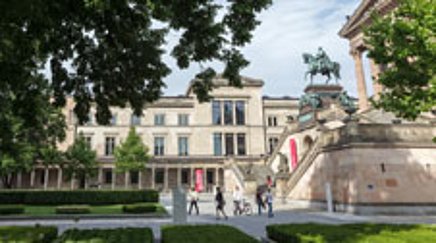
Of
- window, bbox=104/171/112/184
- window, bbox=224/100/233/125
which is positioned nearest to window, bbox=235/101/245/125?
window, bbox=224/100/233/125

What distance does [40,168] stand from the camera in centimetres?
5916

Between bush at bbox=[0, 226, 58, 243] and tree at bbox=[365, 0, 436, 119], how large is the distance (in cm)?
1330

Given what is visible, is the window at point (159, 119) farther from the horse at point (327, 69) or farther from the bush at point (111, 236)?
the bush at point (111, 236)

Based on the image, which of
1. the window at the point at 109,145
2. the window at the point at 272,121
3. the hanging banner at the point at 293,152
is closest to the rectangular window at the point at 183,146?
the window at the point at 109,145

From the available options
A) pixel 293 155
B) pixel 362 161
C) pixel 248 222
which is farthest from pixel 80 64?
pixel 293 155

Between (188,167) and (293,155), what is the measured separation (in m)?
29.2

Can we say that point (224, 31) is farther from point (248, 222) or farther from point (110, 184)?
point (110, 184)

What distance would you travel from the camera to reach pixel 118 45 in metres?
10.2

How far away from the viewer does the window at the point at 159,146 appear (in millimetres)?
64125

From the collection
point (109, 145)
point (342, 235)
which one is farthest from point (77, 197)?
point (109, 145)

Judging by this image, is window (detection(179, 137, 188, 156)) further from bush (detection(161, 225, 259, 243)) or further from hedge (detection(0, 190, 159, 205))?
bush (detection(161, 225, 259, 243))

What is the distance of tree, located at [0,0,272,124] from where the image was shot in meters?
8.04

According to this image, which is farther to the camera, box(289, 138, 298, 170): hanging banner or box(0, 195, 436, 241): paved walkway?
box(289, 138, 298, 170): hanging banner

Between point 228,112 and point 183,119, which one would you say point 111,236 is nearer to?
point 183,119
